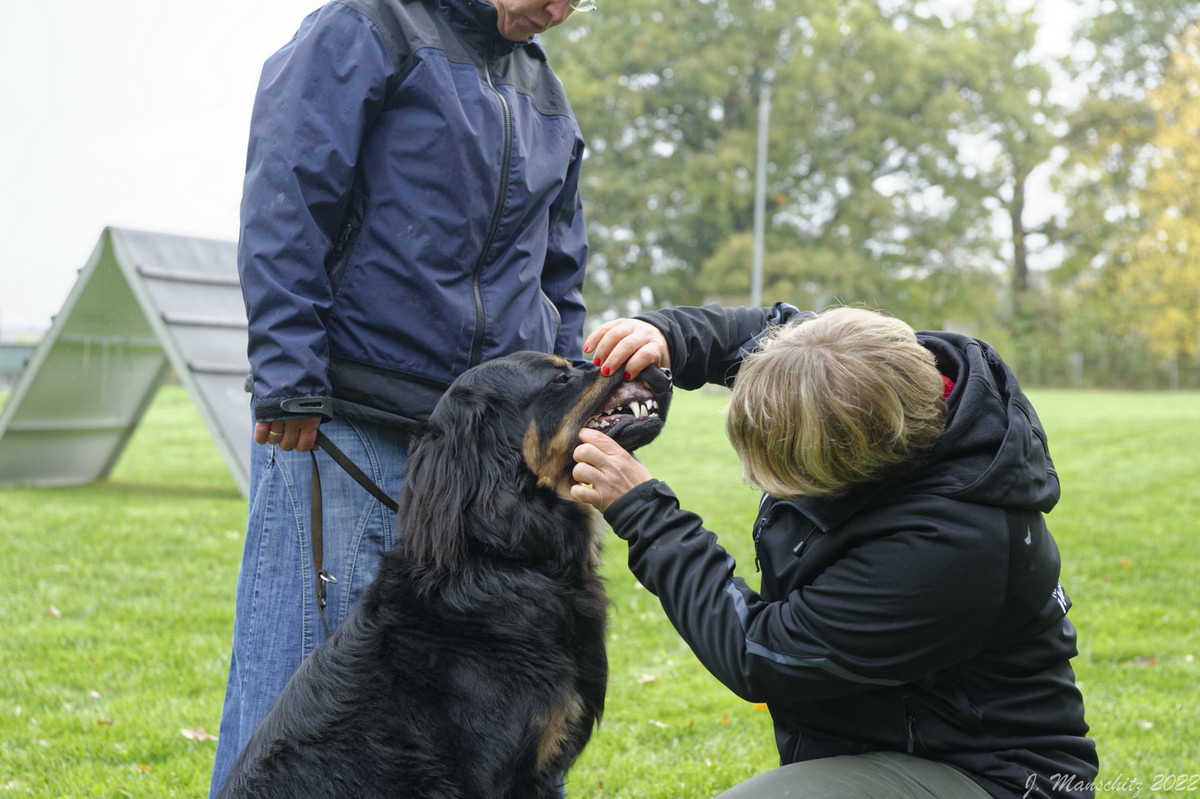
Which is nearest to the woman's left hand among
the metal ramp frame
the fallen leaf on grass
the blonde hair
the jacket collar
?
the blonde hair

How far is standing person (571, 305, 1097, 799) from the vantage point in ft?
6.77

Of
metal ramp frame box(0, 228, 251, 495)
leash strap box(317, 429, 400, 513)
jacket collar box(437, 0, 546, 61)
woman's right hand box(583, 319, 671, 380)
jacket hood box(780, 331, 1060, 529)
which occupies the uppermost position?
jacket collar box(437, 0, 546, 61)

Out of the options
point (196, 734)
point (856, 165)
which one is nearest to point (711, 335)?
point (196, 734)

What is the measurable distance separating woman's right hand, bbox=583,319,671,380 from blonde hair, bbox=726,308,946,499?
493mm

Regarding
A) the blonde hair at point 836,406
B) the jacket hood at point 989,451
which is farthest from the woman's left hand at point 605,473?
the jacket hood at point 989,451

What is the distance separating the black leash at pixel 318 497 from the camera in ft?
8.65

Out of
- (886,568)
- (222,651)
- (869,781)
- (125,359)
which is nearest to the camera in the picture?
(886,568)

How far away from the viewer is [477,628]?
253 cm

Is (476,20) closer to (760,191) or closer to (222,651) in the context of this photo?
(222,651)

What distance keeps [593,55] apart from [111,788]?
113 ft

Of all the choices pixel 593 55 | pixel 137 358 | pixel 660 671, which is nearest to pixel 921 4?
pixel 593 55

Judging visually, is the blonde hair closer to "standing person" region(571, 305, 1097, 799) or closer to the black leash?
"standing person" region(571, 305, 1097, 799)

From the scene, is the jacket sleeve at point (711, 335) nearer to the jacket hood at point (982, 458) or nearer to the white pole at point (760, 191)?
the jacket hood at point (982, 458)

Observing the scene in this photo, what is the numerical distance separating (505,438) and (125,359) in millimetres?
8365
